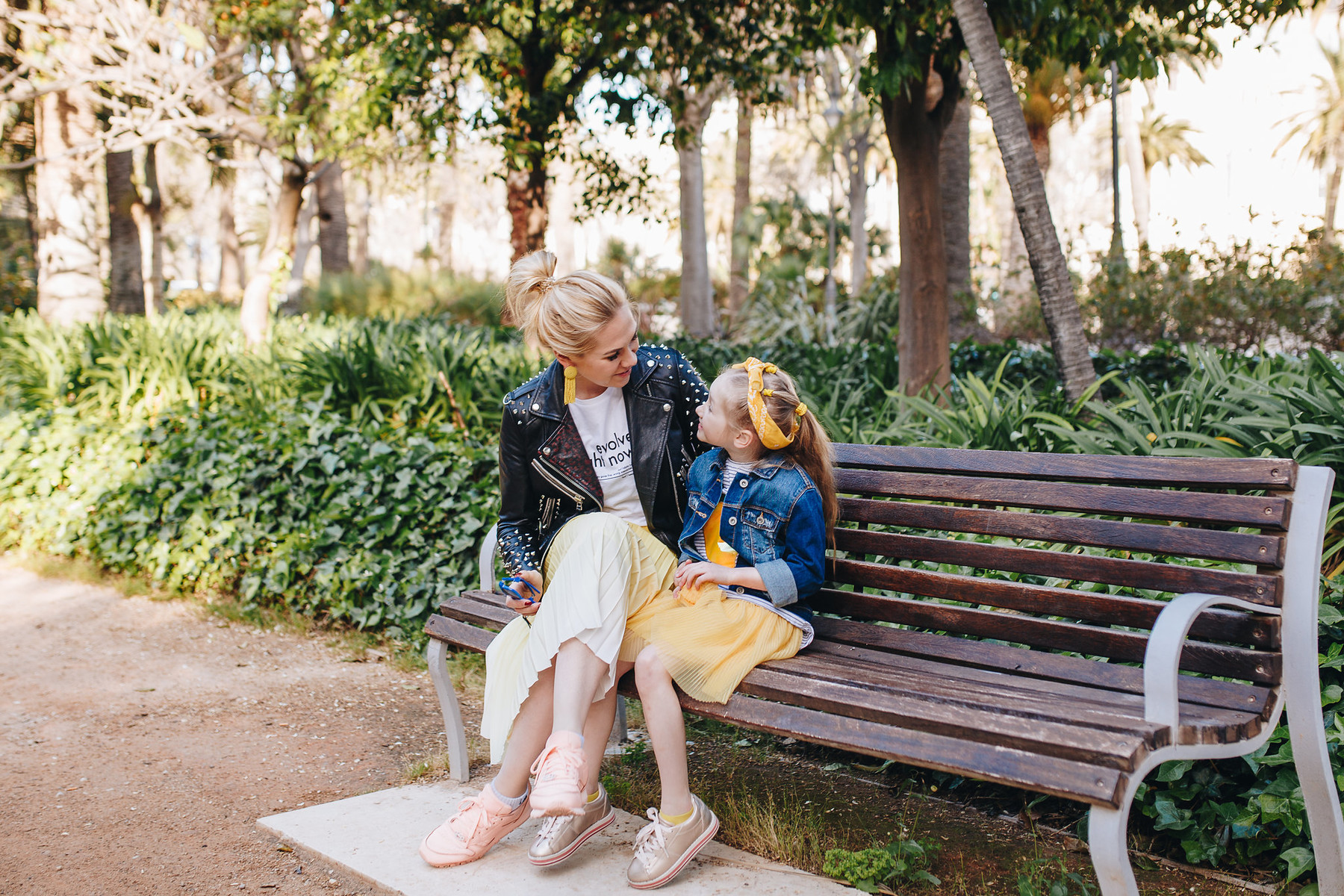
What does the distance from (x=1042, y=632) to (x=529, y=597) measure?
1281 millimetres

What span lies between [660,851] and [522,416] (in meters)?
1.17

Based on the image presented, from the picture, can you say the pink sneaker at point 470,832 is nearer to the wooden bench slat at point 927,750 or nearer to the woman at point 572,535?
the woman at point 572,535

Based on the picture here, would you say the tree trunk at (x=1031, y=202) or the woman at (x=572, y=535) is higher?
the tree trunk at (x=1031, y=202)

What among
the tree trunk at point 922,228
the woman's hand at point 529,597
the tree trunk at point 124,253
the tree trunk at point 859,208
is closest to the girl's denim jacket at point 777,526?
the woman's hand at point 529,597

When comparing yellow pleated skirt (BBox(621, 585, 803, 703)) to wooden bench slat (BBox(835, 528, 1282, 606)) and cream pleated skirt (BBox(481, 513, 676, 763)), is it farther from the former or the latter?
wooden bench slat (BBox(835, 528, 1282, 606))

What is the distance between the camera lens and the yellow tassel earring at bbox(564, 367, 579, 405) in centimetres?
267

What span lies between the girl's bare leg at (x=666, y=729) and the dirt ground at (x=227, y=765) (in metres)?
0.36

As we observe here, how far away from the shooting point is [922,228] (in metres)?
5.55

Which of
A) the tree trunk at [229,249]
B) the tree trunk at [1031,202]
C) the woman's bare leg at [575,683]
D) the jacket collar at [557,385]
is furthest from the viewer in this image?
the tree trunk at [229,249]

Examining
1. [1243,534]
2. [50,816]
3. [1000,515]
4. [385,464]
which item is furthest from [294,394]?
[1243,534]

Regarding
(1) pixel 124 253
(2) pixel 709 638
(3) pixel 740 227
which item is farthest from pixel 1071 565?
(3) pixel 740 227

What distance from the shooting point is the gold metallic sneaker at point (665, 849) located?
7.55 feet

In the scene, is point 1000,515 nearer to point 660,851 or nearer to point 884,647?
point 884,647

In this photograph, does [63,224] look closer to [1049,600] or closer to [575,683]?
[575,683]
